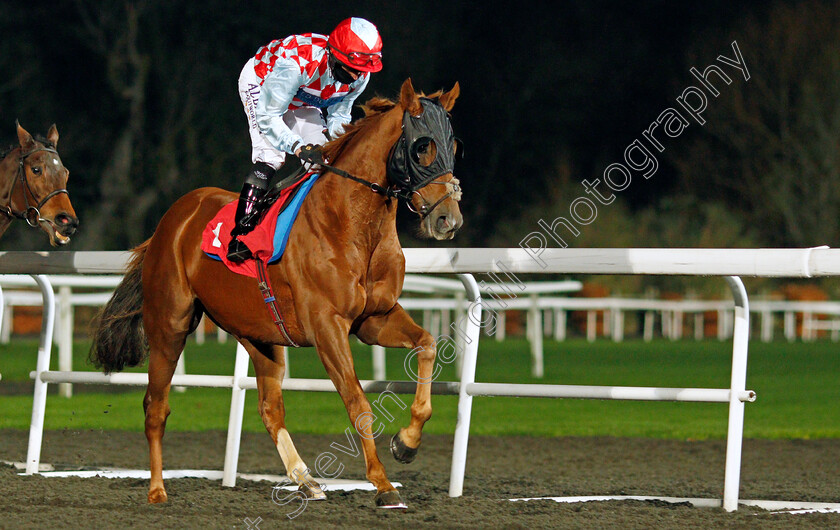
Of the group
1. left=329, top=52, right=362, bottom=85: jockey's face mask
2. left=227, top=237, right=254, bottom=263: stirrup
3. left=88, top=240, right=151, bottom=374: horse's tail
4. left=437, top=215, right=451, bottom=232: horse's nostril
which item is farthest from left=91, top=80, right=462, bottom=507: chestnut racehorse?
left=88, top=240, right=151, bottom=374: horse's tail

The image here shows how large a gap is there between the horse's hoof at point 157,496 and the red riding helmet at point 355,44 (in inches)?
72.0

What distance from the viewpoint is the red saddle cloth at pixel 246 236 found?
14.4 ft

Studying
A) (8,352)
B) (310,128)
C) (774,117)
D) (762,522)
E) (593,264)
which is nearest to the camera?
(762,522)

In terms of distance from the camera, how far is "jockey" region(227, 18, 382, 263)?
4.45 m

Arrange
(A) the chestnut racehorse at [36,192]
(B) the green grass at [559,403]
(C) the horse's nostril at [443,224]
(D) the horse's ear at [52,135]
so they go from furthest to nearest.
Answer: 1. (B) the green grass at [559,403]
2. (D) the horse's ear at [52,135]
3. (A) the chestnut racehorse at [36,192]
4. (C) the horse's nostril at [443,224]

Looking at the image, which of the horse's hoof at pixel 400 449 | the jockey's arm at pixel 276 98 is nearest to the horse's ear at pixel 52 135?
the jockey's arm at pixel 276 98

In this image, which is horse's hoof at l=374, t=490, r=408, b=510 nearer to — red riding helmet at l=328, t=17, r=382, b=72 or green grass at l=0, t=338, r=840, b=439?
red riding helmet at l=328, t=17, r=382, b=72

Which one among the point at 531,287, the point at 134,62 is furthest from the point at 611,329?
the point at 134,62

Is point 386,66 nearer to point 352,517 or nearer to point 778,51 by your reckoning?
point 778,51

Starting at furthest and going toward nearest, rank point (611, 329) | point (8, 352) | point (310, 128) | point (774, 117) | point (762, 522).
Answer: point (774, 117) → point (611, 329) → point (8, 352) → point (310, 128) → point (762, 522)

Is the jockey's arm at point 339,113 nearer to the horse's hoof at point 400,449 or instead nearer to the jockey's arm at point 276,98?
the jockey's arm at point 276,98

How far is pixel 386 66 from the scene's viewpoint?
3055 cm

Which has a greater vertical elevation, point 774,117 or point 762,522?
point 774,117

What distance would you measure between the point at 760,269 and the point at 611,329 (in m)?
17.5
